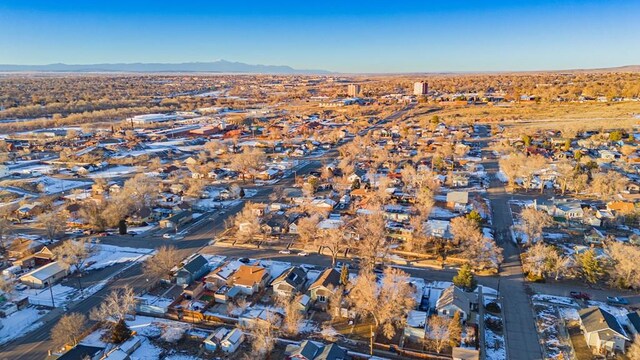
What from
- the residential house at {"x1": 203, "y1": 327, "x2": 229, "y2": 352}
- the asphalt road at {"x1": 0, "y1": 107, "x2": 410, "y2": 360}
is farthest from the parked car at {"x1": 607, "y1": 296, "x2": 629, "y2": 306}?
the asphalt road at {"x1": 0, "y1": 107, "x2": 410, "y2": 360}

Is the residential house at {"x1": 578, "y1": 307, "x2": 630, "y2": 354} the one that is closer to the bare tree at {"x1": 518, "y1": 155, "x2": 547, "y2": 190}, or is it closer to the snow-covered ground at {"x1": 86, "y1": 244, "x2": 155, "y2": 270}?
the bare tree at {"x1": 518, "y1": 155, "x2": 547, "y2": 190}

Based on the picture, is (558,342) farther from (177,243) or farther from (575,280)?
(177,243)

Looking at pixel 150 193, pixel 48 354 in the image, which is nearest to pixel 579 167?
pixel 150 193

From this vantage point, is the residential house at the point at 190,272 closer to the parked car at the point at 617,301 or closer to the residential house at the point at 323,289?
the residential house at the point at 323,289

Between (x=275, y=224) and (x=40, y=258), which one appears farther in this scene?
(x=275, y=224)

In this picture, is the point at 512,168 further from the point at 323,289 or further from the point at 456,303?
the point at 323,289

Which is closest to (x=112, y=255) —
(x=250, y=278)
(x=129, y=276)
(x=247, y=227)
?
(x=129, y=276)
